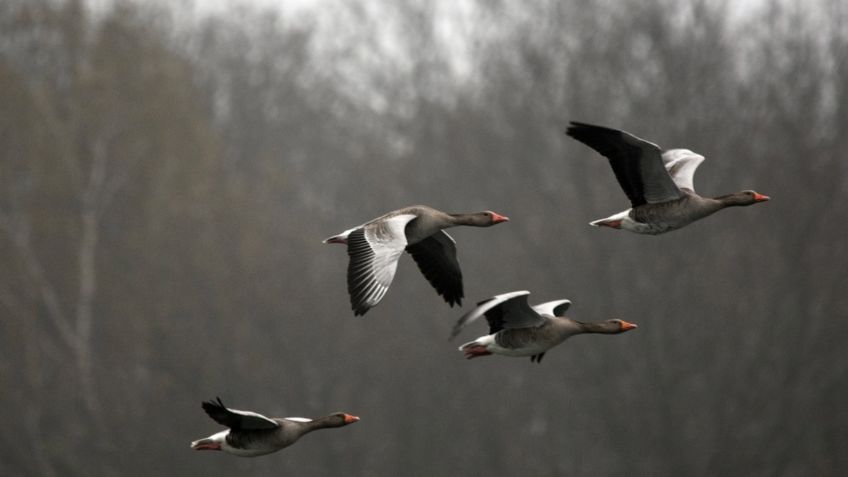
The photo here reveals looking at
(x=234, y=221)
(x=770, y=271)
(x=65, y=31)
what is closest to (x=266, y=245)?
(x=234, y=221)

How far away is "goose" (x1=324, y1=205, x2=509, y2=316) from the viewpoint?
39.9ft

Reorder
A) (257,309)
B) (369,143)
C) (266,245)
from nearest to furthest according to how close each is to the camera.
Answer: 1. (257,309)
2. (266,245)
3. (369,143)

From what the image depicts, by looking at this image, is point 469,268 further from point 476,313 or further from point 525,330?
point 476,313

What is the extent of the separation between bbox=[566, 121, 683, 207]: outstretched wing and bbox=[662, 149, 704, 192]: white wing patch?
1.26 feet

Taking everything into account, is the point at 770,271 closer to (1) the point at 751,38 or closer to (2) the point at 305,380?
(1) the point at 751,38

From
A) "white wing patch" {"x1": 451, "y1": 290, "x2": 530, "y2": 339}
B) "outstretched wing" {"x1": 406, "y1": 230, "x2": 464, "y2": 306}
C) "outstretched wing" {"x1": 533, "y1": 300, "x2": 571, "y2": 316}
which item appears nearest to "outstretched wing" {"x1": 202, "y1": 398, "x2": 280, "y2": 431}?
"white wing patch" {"x1": 451, "y1": 290, "x2": 530, "y2": 339}

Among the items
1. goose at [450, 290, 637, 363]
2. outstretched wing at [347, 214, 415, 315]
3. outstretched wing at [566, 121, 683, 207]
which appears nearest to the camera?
outstretched wing at [347, 214, 415, 315]

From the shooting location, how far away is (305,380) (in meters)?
31.9

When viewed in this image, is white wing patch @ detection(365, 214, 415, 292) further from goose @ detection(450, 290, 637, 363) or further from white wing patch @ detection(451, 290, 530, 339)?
goose @ detection(450, 290, 637, 363)

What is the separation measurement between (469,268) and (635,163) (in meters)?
21.7

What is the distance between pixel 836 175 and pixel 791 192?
100cm

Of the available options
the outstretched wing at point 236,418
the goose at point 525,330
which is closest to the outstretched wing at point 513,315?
the goose at point 525,330

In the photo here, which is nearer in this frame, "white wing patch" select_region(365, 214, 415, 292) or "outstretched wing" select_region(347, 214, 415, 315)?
"outstretched wing" select_region(347, 214, 415, 315)

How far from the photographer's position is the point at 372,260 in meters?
12.4
